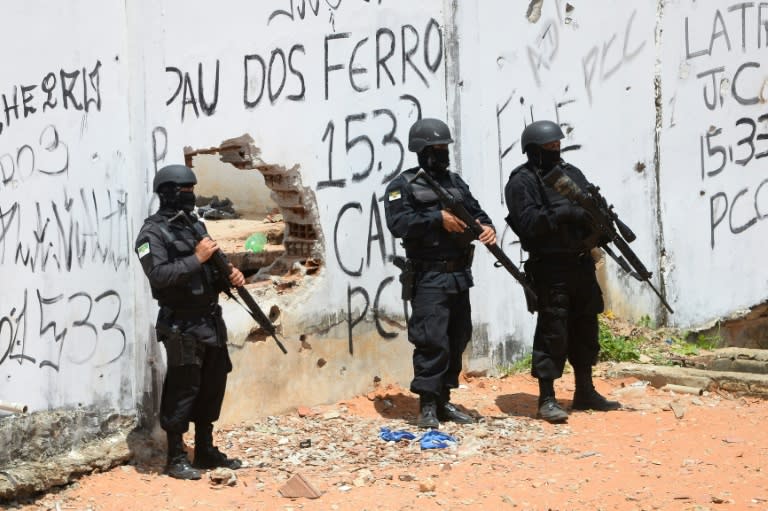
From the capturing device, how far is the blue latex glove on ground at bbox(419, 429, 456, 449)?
20.8ft

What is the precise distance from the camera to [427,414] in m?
6.69

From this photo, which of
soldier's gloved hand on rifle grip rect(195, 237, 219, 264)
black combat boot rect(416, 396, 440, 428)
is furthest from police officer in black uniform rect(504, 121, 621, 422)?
soldier's gloved hand on rifle grip rect(195, 237, 219, 264)

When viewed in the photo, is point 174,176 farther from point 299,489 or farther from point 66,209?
point 299,489

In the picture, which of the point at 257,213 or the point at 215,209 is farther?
the point at 257,213

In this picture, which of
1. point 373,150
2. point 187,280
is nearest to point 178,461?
point 187,280

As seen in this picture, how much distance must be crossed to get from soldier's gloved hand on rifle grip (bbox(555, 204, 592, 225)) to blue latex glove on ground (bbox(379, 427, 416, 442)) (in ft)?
4.85

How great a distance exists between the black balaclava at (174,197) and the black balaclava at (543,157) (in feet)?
6.92

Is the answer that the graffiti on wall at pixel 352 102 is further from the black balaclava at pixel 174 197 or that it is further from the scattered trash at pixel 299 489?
the scattered trash at pixel 299 489

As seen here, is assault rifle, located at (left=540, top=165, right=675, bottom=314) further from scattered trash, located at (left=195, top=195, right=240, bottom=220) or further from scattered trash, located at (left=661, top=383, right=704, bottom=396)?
scattered trash, located at (left=195, top=195, right=240, bottom=220)

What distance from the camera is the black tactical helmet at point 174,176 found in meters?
5.73

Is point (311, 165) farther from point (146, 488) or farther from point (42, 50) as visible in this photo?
Answer: point (146, 488)

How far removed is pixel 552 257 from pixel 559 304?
0.91ft

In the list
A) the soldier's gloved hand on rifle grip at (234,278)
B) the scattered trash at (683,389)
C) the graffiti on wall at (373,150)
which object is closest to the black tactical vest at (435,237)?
the graffiti on wall at (373,150)

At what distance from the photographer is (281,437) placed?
6680 millimetres
